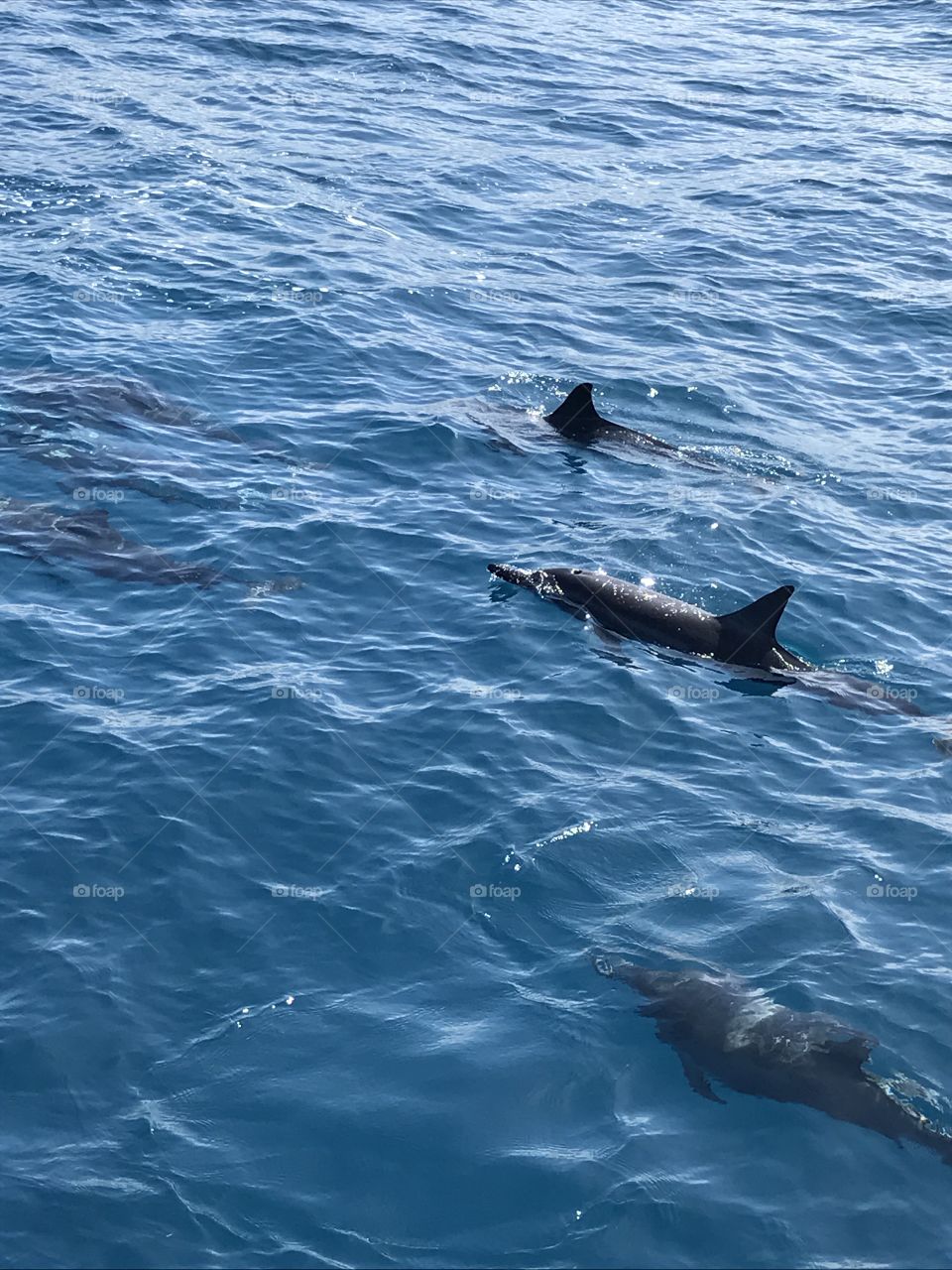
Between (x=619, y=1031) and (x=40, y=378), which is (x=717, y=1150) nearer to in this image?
(x=619, y=1031)

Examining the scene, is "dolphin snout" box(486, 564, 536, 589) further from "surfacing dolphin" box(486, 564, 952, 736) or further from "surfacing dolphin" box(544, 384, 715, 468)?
"surfacing dolphin" box(544, 384, 715, 468)

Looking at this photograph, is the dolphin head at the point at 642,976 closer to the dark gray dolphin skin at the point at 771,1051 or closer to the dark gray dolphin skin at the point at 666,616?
the dark gray dolphin skin at the point at 771,1051

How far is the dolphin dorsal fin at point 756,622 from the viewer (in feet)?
57.8

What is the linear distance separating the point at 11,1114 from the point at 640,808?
23.5 ft

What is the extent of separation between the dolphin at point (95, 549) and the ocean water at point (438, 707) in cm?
10

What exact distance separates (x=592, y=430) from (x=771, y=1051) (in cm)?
1342

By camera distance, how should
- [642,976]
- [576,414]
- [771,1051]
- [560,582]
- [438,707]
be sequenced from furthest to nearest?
[576,414] → [560,582] → [438,707] → [642,976] → [771,1051]

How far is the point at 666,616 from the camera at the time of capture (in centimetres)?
1861

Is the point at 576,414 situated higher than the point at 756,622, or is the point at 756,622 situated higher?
the point at 576,414

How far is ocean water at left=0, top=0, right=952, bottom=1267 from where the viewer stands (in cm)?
1117

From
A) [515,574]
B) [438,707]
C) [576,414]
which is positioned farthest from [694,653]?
[576,414]

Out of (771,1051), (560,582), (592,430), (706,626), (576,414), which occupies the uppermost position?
(576,414)

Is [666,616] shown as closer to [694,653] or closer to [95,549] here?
[694,653]

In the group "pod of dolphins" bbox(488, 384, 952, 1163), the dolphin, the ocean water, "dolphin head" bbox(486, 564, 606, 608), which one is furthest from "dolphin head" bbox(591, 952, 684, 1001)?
the dolphin
